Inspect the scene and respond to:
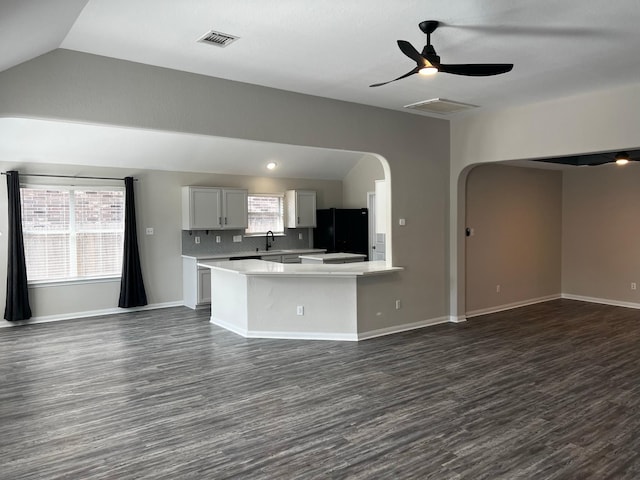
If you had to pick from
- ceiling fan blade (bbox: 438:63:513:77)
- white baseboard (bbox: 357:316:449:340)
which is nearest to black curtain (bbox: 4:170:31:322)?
white baseboard (bbox: 357:316:449:340)

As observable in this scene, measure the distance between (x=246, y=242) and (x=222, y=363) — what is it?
4154 millimetres

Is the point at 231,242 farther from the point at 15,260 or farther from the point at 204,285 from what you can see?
the point at 15,260

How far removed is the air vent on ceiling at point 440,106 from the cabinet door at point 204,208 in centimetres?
384

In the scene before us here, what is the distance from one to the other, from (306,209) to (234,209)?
152cm

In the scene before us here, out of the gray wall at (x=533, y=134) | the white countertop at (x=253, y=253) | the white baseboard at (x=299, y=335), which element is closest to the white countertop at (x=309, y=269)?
the white baseboard at (x=299, y=335)

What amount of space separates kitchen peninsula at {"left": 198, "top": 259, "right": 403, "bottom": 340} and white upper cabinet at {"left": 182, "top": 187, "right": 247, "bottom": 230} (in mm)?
2337

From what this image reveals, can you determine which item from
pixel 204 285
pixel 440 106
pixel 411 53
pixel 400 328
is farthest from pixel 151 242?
pixel 411 53

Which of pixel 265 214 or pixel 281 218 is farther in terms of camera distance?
pixel 281 218

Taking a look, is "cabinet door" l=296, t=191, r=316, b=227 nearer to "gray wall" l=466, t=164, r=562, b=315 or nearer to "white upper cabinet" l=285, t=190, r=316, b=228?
"white upper cabinet" l=285, t=190, r=316, b=228

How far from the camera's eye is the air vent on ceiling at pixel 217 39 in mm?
3357

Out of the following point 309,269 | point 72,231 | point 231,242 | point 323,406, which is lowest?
point 323,406

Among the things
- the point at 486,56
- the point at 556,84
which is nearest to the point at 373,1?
the point at 486,56

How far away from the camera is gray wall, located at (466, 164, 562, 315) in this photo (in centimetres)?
700

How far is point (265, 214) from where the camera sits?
29.8ft
